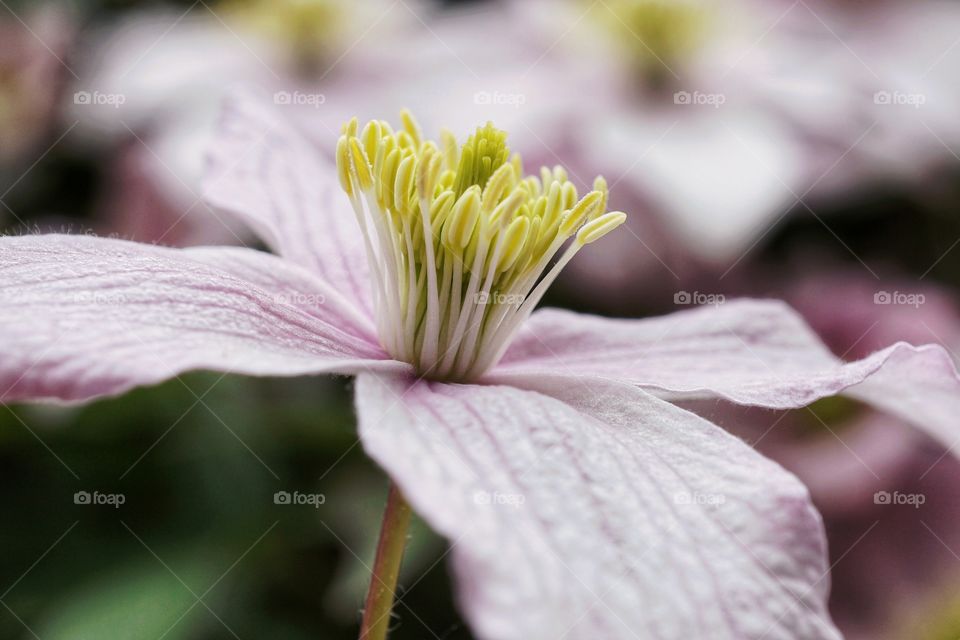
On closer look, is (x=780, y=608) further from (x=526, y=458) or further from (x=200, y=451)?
(x=200, y=451)

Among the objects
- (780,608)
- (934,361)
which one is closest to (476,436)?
(780,608)

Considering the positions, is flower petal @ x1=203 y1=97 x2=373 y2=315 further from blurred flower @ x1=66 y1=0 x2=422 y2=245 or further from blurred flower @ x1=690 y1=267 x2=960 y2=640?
blurred flower @ x1=690 y1=267 x2=960 y2=640
